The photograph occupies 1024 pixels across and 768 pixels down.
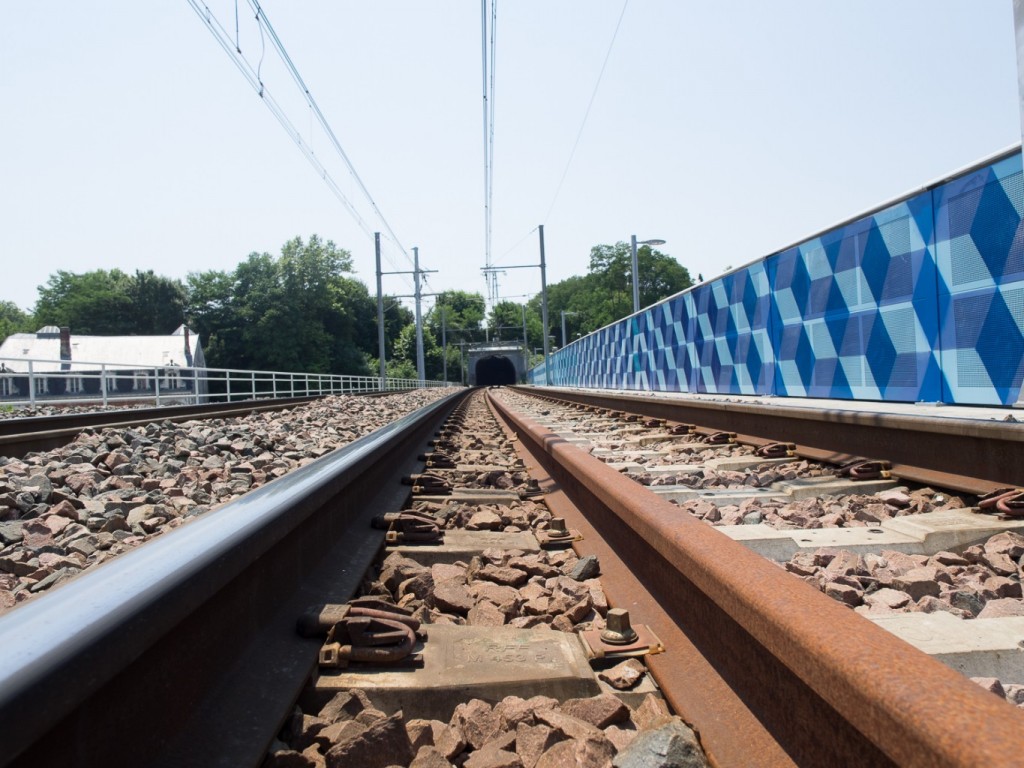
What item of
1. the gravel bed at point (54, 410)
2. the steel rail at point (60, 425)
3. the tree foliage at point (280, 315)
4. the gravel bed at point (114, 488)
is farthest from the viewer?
the tree foliage at point (280, 315)

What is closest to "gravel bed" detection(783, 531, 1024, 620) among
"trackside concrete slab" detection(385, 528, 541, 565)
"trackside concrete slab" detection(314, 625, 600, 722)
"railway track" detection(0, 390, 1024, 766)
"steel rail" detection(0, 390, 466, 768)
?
"railway track" detection(0, 390, 1024, 766)

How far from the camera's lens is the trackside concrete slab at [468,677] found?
1.90 metres

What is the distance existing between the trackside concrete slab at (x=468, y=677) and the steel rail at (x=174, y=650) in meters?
0.17

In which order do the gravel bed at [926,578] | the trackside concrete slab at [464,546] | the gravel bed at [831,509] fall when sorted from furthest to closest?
the gravel bed at [831,509] → the trackside concrete slab at [464,546] → the gravel bed at [926,578]

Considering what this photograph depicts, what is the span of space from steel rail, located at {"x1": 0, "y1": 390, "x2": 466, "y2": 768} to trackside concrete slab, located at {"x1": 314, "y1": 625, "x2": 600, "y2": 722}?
0.17 metres

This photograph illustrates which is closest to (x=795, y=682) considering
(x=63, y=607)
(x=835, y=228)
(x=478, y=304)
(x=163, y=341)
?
(x=63, y=607)

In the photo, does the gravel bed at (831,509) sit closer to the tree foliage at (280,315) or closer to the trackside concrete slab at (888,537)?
the trackside concrete slab at (888,537)

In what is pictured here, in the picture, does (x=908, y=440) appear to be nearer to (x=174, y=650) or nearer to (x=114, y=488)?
(x=174, y=650)

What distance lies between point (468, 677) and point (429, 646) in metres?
0.23

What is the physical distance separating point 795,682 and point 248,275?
283 ft

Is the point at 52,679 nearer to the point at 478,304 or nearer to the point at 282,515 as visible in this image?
the point at 282,515

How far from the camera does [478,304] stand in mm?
138375

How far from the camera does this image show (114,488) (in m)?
4.79

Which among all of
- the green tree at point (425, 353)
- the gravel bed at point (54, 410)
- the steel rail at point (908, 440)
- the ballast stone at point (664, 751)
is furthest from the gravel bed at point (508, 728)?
the green tree at point (425, 353)
